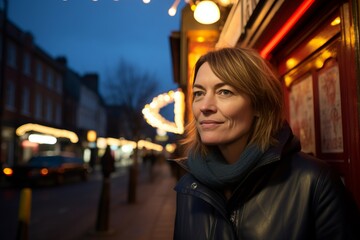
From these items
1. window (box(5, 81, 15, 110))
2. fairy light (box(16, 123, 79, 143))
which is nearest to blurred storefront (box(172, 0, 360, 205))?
fairy light (box(16, 123, 79, 143))

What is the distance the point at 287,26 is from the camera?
2908 millimetres

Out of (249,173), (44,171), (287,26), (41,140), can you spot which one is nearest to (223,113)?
(249,173)

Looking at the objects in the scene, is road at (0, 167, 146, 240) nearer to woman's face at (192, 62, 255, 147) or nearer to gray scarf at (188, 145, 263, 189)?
gray scarf at (188, 145, 263, 189)

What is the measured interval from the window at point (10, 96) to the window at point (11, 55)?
1.37m

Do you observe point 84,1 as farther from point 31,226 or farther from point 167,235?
point 31,226

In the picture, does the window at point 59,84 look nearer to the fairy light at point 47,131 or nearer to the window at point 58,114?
the window at point 58,114

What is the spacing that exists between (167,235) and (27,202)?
3.12 m

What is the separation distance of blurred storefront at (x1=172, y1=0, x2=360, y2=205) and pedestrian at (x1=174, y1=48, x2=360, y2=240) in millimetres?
487

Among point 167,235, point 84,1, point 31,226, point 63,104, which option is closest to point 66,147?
point 63,104

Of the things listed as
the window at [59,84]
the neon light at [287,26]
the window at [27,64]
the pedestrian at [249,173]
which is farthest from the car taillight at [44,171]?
the window at [59,84]

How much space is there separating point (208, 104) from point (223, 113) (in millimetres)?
77

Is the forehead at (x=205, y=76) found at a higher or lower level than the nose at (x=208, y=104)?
higher

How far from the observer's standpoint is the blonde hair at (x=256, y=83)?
1655 millimetres

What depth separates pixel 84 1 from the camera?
3.35m
